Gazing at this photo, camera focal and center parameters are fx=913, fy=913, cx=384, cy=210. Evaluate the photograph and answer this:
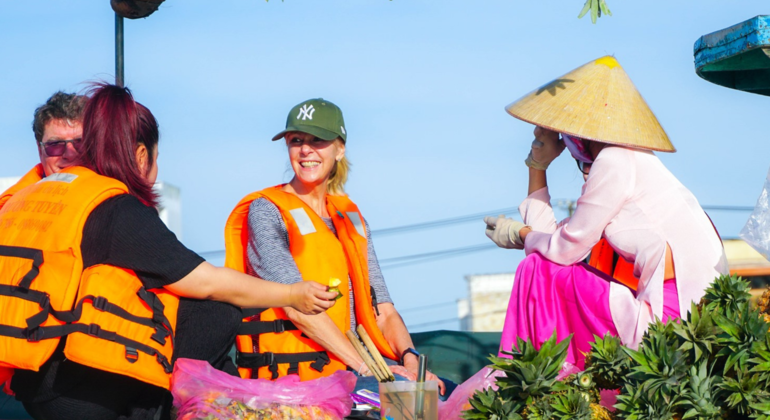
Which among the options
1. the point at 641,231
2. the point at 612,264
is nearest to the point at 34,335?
the point at 641,231

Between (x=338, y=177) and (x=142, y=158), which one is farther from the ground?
(x=142, y=158)

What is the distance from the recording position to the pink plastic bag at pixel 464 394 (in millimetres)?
3615

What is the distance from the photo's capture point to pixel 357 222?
4.86 metres

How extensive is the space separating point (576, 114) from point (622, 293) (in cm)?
82

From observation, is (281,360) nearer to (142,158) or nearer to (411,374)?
(411,374)

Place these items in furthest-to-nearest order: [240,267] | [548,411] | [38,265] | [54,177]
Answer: [240,267]
[54,177]
[38,265]
[548,411]

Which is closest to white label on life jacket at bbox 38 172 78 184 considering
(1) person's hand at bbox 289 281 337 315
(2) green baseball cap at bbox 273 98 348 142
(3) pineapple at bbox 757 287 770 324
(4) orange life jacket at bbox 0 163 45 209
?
(4) orange life jacket at bbox 0 163 45 209

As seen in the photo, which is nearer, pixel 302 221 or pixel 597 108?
pixel 597 108

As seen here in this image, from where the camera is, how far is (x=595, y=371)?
10.3 ft

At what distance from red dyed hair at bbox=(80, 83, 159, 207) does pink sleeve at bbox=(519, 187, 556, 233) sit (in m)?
1.76

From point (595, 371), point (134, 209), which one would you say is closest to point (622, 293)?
point (595, 371)

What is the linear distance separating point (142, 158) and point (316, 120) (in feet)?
3.95

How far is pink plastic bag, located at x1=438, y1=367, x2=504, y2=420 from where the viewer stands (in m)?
3.62

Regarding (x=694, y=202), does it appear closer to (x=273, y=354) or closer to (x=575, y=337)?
(x=575, y=337)
